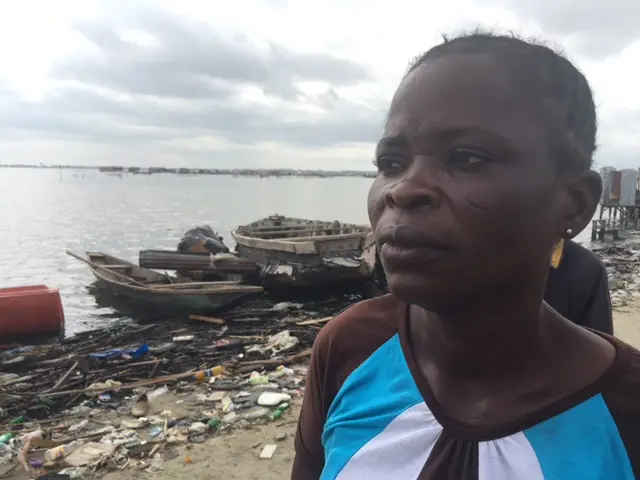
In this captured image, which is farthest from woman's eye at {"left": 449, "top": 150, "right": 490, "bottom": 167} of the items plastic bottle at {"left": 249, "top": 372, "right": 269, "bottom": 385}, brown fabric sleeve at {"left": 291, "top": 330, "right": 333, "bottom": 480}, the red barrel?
the red barrel

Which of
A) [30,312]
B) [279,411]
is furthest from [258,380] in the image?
[30,312]

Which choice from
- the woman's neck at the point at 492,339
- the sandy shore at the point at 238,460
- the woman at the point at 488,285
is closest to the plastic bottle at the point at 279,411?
the sandy shore at the point at 238,460

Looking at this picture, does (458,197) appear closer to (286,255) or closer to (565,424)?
(565,424)

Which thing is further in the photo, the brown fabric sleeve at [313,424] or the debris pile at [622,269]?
the debris pile at [622,269]

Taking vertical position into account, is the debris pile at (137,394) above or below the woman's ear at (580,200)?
below

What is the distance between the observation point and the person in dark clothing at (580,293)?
9.52ft

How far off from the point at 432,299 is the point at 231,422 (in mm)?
5960

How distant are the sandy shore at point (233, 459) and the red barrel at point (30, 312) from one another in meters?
8.90

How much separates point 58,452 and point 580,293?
5482mm

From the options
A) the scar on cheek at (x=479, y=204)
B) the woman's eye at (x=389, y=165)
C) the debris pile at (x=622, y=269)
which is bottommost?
the debris pile at (x=622, y=269)

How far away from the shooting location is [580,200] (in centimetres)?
125

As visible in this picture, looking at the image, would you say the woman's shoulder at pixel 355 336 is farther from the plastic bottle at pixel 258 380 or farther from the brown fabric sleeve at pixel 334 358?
the plastic bottle at pixel 258 380

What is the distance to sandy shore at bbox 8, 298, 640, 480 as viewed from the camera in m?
5.32

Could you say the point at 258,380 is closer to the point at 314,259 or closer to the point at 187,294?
the point at 187,294
